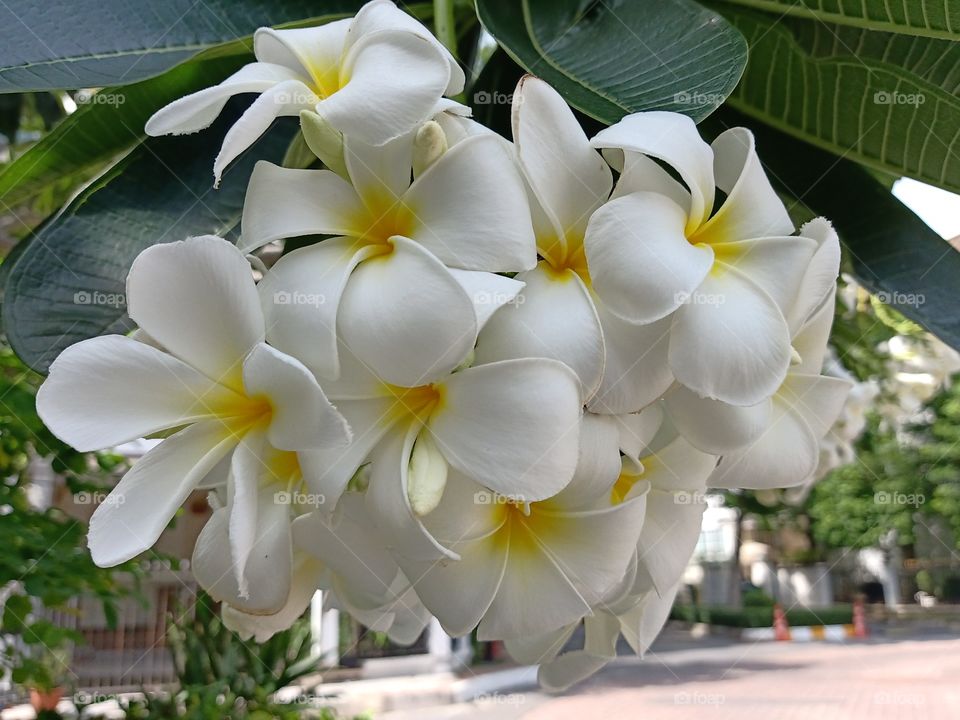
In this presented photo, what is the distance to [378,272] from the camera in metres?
0.24

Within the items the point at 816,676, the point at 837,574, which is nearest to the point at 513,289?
the point at 816,676

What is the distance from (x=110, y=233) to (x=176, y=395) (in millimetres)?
130

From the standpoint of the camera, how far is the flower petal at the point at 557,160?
26 centimetres

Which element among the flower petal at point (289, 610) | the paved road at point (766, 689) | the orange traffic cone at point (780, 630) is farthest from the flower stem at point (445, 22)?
the orange traffic cone at point (780, 630)

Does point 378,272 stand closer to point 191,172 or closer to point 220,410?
point 220,410

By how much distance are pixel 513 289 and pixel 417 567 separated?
0.10 metres

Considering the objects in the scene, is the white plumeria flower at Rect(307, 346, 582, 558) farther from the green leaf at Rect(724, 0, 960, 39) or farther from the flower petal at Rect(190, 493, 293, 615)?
the green leaf at Rect(724, 0, 960, 39)

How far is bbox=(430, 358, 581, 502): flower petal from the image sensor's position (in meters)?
0.23

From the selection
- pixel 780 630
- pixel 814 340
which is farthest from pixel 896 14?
pixel 780 630

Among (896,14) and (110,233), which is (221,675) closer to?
(110,233)

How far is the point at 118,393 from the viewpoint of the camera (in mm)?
255

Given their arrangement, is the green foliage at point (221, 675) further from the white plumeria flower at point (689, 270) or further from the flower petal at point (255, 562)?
the white plumeria flower at point (689, 270)

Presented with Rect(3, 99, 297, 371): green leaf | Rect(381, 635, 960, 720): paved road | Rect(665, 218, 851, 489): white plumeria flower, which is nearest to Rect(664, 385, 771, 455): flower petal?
Rect(665, 218, 851, 489): white plumeria flower

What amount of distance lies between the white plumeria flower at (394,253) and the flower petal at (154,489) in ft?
0.15
